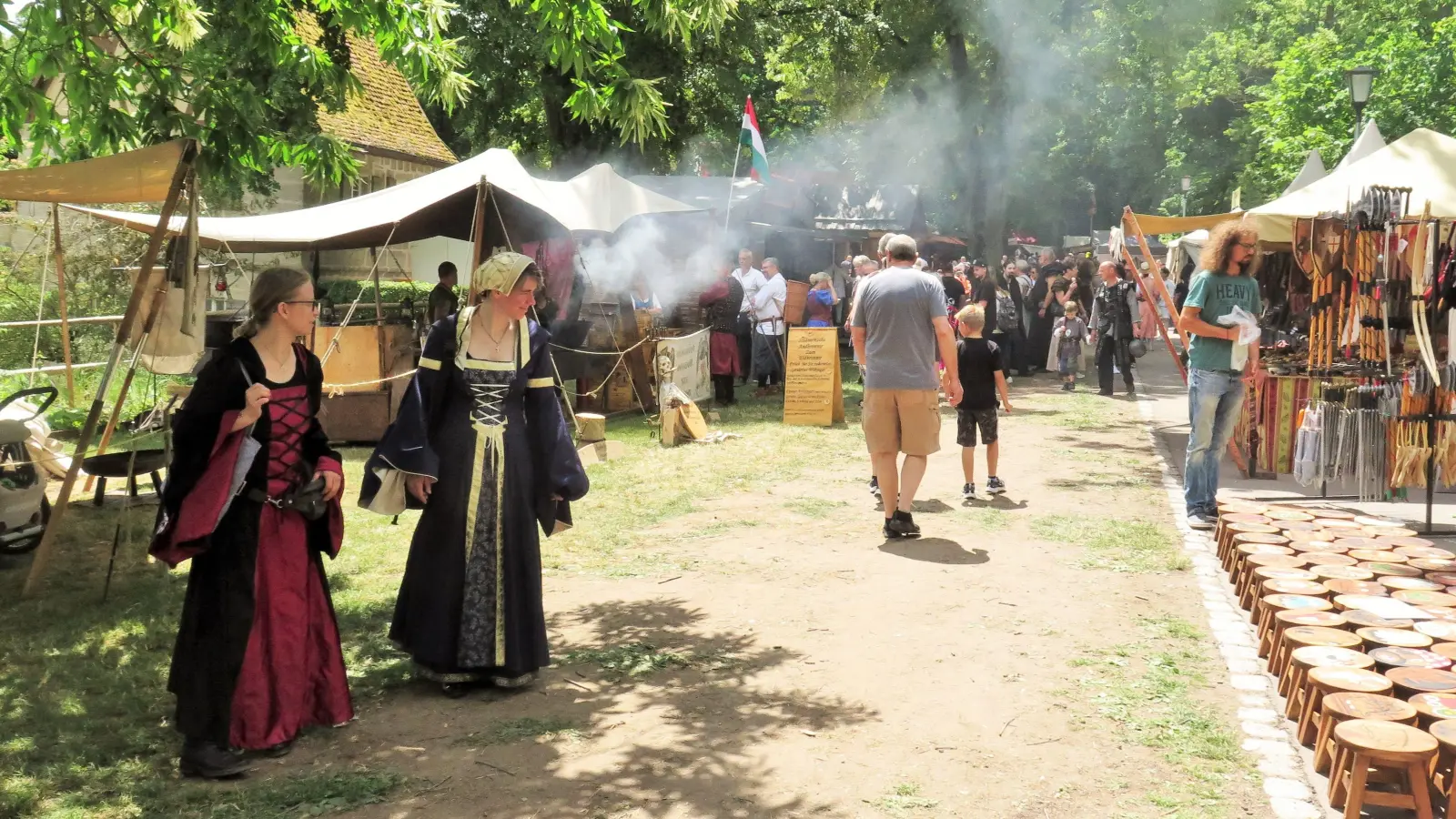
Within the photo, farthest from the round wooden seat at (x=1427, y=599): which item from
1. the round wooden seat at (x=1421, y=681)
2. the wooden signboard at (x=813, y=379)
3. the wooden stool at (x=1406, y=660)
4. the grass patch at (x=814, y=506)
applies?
the wooden signboard at (x=813, y=379)

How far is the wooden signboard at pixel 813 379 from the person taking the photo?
45.4ft

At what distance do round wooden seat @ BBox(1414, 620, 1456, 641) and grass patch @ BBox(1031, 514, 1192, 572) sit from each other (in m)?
2.30

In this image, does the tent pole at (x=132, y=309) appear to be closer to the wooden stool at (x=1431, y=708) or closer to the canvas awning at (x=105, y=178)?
the canvas awning at (x=105, y=178)

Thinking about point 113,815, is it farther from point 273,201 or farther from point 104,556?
point 273,201

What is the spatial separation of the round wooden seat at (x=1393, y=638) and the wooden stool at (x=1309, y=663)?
129mm

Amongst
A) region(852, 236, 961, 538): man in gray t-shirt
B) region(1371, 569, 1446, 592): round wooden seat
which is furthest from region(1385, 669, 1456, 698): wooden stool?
region(852, 236, 961, 538): man in gray t-shirt

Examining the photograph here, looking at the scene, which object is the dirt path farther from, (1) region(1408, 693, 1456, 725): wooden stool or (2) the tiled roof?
(2) the tiled roof

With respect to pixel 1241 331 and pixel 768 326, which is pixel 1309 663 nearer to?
pixel 1241 331

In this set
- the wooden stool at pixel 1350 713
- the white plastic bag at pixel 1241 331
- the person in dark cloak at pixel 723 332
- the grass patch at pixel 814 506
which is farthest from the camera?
the person in dark cloak at pixel 723 332

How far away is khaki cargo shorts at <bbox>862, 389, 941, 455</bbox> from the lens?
7.86m

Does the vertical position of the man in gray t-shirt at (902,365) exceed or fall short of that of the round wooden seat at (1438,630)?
it exceeds it

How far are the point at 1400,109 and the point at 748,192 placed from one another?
13385mm

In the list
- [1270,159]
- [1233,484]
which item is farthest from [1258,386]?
[1270,159]

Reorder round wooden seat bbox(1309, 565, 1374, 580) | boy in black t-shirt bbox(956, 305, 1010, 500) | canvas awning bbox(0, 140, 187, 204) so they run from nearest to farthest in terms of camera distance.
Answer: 1. round wooden seat bbox(1309, 565, 1374, 580)
2. canvas awning bbox(0, 140, 187, 204)
3. boy in black t-shirt bbox(956, 305, 1010, 500)
